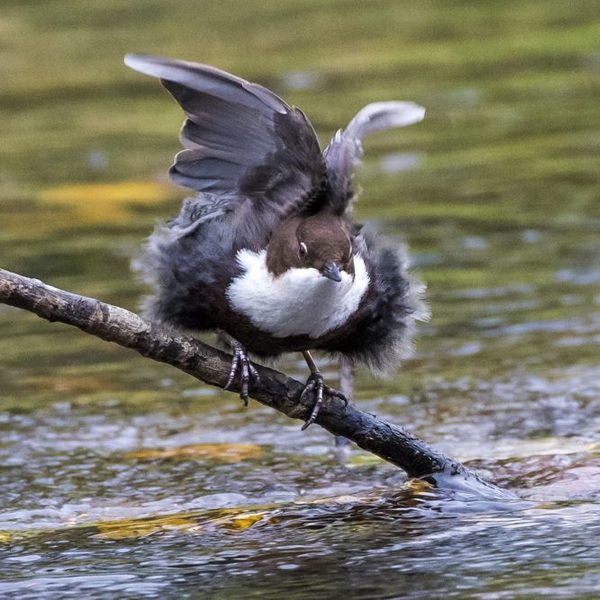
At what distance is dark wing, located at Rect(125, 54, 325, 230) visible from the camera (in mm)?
4320

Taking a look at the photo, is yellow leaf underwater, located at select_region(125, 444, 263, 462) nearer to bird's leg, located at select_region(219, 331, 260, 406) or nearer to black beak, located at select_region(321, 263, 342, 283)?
bird's leg, located at select_region(219, 331, 260, 406)

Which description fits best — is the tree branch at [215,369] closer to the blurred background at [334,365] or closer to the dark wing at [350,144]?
the blurred background at [334,365]

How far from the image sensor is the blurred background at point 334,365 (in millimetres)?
4316

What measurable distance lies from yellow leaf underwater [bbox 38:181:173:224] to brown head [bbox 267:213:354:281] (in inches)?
197

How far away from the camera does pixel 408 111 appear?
480cm

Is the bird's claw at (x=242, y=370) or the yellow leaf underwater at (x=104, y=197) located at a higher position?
the yellow leaf underwater at (x=104, y=197)

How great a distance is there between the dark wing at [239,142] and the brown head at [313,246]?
89 millimetres

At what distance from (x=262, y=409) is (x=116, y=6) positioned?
11.0 metres

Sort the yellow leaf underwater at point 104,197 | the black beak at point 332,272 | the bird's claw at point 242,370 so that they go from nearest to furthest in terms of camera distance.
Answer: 1. the black beak at point 332,272
2. the bird's claw at point 242,370
3. the yellow leaf underwater at point 104,197

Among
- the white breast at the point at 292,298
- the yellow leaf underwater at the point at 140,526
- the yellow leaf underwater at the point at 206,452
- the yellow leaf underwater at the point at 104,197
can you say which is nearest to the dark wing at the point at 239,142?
the white breast at the point at 292,298

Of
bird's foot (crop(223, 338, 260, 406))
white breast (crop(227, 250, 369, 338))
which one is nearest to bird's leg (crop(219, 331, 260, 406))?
bird's foot (crop(223, 338, 260, 406))

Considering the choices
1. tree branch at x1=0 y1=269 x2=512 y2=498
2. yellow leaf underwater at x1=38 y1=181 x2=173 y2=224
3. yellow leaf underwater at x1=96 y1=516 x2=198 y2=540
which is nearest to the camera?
tree branch at x1=0 y1=269 x2=512 y2=498

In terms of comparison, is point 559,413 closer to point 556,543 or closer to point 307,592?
point 556,543

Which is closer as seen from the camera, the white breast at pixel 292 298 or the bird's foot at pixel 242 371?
the white breast at pixel 292 298
